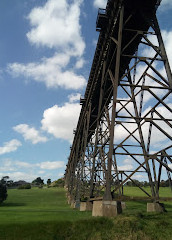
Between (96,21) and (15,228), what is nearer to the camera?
(15,228)


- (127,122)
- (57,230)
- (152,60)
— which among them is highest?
(152,60)

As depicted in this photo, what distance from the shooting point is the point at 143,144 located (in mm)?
10281

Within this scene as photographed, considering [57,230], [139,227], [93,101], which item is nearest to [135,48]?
[93,101]

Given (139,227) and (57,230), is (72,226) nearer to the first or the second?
(57,230)

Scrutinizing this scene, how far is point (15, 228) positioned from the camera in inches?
265

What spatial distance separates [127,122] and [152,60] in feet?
11.4

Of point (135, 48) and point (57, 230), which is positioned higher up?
point (135, 48)

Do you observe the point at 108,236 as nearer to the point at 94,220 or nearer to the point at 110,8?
the point at 94,220

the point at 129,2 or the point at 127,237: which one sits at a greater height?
the point at 129,2

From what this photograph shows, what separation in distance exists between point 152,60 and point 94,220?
8.00m

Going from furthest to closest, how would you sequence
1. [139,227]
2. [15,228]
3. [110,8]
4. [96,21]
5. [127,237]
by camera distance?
[96,21], [110,8], [15,228], [139,227], [127,237]

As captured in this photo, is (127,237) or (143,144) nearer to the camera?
(127,237)

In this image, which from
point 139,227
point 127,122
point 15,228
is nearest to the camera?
point 139,227

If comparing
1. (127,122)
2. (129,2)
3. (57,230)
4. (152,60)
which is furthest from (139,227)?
(129,2)
